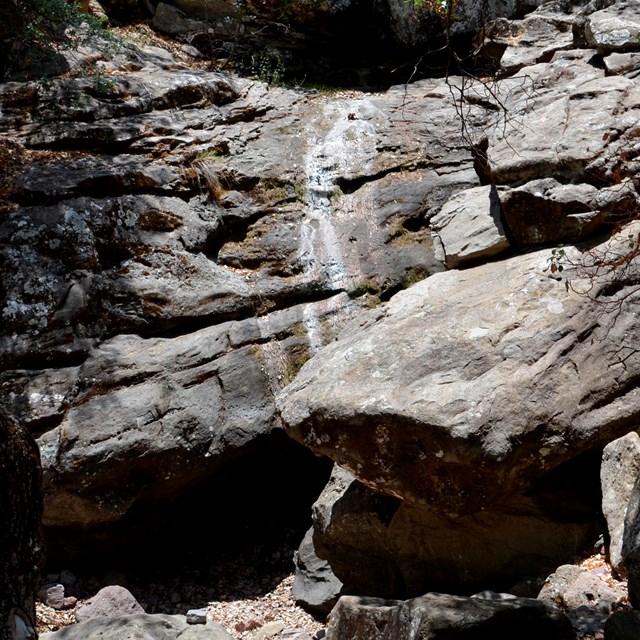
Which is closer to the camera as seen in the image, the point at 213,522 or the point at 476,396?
the point at 476,396

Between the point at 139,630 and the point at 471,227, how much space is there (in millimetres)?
4251

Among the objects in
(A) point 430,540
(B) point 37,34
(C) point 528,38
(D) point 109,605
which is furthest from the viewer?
(C) point 528,38

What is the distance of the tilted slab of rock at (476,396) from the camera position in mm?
5398

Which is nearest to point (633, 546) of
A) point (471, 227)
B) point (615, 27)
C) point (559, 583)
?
point (559, 583)

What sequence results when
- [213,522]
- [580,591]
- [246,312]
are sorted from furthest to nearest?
1. [213,522]
2. [246,312]
3. [580,591]

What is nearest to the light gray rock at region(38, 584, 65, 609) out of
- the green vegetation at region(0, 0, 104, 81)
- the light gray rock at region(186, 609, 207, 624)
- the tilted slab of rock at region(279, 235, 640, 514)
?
the light gray rock at region(186, 609, 207, 624)

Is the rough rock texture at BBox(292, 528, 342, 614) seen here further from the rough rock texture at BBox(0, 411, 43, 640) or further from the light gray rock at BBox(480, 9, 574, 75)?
the light gray rock at BBox(480, 9, 574, 75)

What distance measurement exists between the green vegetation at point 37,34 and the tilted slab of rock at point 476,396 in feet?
18.5

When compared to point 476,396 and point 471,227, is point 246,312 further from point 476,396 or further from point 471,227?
point 476,396

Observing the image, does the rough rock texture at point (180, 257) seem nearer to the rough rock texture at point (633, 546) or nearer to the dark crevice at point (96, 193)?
the dark crevice at point (96, 193)

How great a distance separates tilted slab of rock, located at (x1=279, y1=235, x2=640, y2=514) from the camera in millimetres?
5398

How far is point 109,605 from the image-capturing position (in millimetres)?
6453

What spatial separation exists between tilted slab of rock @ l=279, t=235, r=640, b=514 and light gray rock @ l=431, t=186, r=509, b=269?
66 centimetres

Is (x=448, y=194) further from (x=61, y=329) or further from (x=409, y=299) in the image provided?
(x=61, y=329)
